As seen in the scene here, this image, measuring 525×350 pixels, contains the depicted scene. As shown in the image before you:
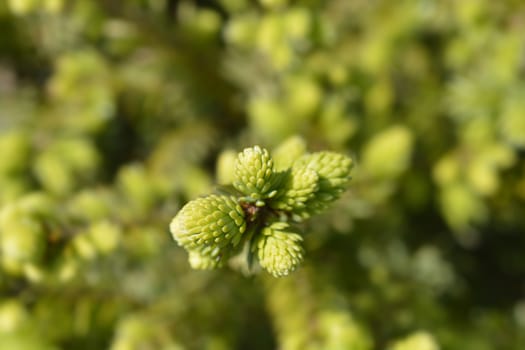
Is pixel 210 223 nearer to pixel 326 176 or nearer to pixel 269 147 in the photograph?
pixel 326 176

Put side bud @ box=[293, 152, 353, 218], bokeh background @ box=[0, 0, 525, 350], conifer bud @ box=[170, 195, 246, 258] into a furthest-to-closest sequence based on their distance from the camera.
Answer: bokeh background @ box=[0, 0, 525, 350] → side bud @ box=[293, 152, 353, 218] → conifer bud @ box=[170, 195, 246, 258]

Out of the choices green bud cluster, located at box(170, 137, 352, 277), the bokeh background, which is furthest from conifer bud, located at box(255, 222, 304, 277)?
the bokeh background

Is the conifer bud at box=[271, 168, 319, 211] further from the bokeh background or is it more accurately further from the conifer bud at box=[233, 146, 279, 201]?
the bokeh background

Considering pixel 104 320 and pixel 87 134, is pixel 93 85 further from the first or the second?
pixel 104 320

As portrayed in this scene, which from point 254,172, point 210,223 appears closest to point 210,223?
point 210,223

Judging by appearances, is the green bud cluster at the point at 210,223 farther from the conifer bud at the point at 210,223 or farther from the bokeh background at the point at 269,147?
the bokeh background at the point at 269,147

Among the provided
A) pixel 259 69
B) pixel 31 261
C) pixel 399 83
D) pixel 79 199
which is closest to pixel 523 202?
pixel 399 83

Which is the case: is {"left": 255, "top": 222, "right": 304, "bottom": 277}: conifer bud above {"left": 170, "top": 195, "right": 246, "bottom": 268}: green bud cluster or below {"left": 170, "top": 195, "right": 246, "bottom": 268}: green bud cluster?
below
